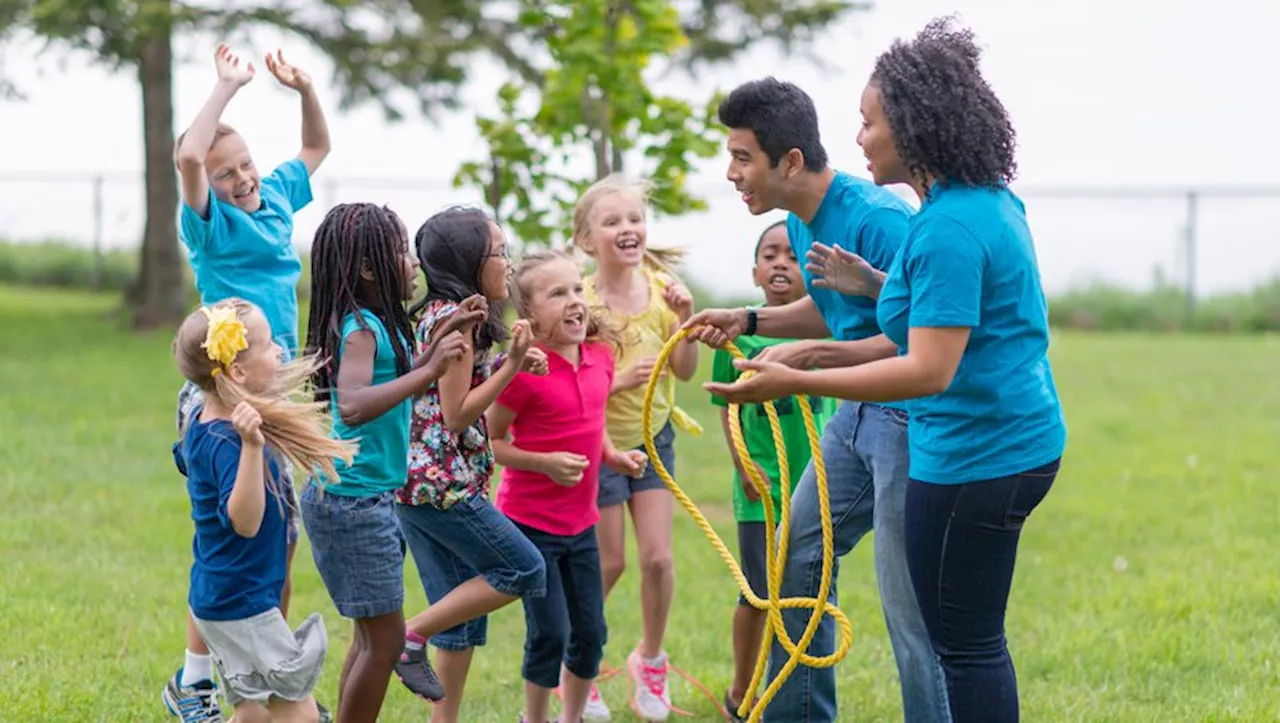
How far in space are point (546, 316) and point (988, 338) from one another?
1646 millimetres

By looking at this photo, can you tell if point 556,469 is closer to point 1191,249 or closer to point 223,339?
point 223,339

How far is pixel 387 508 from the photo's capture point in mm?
4215

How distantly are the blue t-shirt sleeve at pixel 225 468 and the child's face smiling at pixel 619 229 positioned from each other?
73.5 inches

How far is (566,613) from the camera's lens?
15.6ft

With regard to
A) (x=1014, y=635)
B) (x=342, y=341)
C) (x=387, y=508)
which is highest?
(x=342, y=341)

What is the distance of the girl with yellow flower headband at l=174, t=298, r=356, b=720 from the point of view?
378 cm

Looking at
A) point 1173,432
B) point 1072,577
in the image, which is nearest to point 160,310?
point 1173,432

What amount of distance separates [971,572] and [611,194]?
7.45ft

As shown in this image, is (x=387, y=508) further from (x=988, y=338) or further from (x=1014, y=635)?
(x=1014, y=635)

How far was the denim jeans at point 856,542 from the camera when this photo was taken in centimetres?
405

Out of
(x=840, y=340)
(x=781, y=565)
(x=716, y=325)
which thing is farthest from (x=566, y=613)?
(x=840, y=340)

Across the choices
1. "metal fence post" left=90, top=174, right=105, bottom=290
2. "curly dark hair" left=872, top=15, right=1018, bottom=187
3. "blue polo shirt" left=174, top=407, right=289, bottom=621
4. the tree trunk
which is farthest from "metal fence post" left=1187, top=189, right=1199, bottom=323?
"blue polo shirt" left=174, top=407, right=289, bottom=621

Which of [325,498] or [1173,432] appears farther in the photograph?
[1173,432]

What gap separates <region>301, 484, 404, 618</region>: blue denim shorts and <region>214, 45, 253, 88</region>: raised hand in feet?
4.26
